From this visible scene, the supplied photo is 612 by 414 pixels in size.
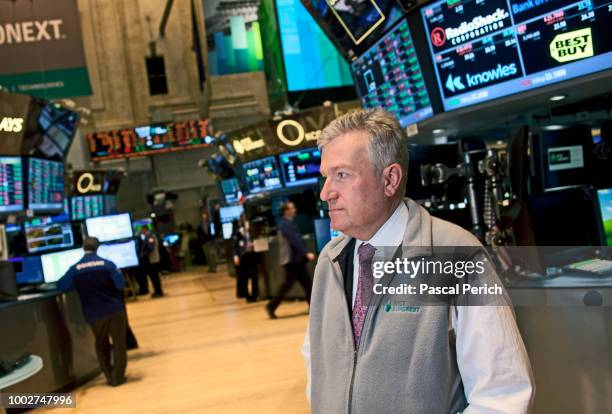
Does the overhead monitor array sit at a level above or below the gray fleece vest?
above

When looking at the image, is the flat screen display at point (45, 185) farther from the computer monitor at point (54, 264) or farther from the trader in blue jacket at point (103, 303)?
the trader in blue jacket at point (103, 303)

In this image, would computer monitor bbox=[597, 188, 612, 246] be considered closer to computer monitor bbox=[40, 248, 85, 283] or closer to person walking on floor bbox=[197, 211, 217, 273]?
computer monitor bbox=[40, 248, 85, 283]

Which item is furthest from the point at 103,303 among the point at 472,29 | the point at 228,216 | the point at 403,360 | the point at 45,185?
the point at 228,216

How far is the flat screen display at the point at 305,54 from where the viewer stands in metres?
13.5

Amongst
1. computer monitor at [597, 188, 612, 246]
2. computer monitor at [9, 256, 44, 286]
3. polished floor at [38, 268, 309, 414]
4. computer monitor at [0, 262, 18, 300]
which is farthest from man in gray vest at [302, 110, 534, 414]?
computer monitor at [9, 256, 44, 286]

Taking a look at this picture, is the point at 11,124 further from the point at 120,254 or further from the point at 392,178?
the point at 392,178

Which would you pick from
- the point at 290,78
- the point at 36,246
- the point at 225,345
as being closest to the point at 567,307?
the point at 225,345

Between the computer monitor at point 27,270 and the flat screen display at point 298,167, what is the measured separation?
457 centimetres

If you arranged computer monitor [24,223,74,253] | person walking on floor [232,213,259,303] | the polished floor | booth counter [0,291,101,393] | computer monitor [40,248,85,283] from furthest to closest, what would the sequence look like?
computer monitor [24,223,74,253], person walking on floor [232,213,259,303], computer monitor [40,248,85,283], booth counter [0,291,101,393], the polished floor

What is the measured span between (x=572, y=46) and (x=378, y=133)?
2772 millimetres

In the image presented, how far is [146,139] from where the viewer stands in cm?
2280

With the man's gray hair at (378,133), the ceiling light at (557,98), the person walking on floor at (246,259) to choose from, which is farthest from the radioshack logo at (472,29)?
the person walking on floor at (246,259)

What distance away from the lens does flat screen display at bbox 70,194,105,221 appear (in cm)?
1819

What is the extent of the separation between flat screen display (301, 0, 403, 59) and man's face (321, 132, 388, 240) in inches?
147
